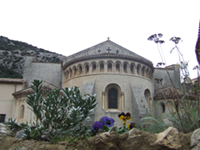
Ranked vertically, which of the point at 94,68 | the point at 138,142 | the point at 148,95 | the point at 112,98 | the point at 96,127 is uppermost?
the point at 94,68

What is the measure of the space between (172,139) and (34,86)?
14.6 feet

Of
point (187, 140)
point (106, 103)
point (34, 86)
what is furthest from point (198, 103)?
point (106, 103)

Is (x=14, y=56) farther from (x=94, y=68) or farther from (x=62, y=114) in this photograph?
(x=62, y=114)

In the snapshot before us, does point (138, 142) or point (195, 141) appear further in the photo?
point (138, 142)

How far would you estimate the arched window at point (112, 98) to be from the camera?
17500 mm

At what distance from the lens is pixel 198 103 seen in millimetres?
5418

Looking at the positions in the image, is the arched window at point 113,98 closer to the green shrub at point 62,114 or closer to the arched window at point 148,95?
the arched window at point 148,95

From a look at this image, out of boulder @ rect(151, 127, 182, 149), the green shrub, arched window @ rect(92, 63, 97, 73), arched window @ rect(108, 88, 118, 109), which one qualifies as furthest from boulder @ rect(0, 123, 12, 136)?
arched window @ rect(92, 63, 97, 73)

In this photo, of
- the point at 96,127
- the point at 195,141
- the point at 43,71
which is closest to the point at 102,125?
the point at 96,127

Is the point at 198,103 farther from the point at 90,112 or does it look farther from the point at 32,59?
the point at 32,59

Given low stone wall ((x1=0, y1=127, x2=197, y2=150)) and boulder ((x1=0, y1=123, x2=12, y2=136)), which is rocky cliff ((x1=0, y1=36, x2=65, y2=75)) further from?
low stone wall ((x1=0, y1=127, x2=197, y2=150))

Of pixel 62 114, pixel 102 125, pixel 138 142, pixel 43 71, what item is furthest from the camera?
pixel 43 71

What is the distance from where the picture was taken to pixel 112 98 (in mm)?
17641

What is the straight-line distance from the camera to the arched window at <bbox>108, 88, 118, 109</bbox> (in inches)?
689
